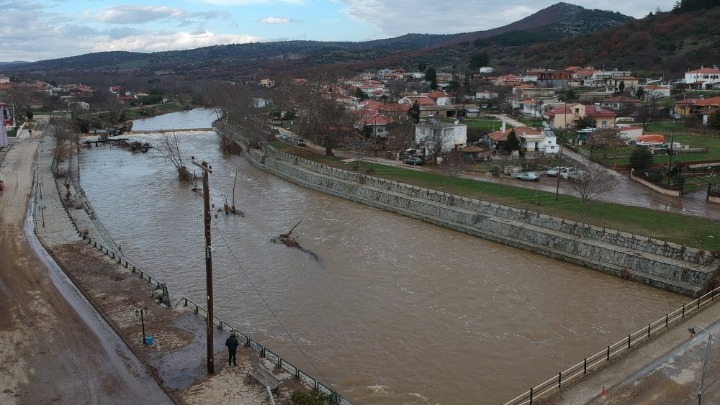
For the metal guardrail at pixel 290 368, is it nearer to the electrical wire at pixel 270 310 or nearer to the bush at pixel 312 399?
the bush at pixel 312 399

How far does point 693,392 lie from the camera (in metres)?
12.0

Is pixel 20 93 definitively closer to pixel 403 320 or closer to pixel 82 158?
pixel 82 158

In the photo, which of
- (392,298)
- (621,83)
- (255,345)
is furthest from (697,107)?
(255,345)

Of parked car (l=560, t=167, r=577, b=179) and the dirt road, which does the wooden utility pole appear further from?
parked car (l=560, t=167, r=577, b=179)

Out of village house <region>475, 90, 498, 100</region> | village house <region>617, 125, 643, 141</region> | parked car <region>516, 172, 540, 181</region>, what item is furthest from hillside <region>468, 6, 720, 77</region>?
parked car <region>516, 172, 540, 181</region>

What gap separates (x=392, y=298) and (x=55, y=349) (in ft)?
33.4

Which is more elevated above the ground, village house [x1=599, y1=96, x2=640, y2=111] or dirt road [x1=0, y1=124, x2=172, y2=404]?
village house [x1=599, y1=96, x2=640, y2=111]

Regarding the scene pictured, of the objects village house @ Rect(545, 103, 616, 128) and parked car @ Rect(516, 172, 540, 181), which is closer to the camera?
parked car @ Rect(516, 172, 540, 181)

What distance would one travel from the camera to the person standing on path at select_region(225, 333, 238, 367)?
527 inches

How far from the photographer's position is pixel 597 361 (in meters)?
13.8

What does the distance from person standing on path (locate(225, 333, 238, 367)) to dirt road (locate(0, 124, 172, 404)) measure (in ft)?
5.54

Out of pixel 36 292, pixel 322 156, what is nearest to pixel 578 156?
pixel 322 156

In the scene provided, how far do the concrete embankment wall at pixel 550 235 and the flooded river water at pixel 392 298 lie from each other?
1.66ft

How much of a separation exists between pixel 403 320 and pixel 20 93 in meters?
96.4
